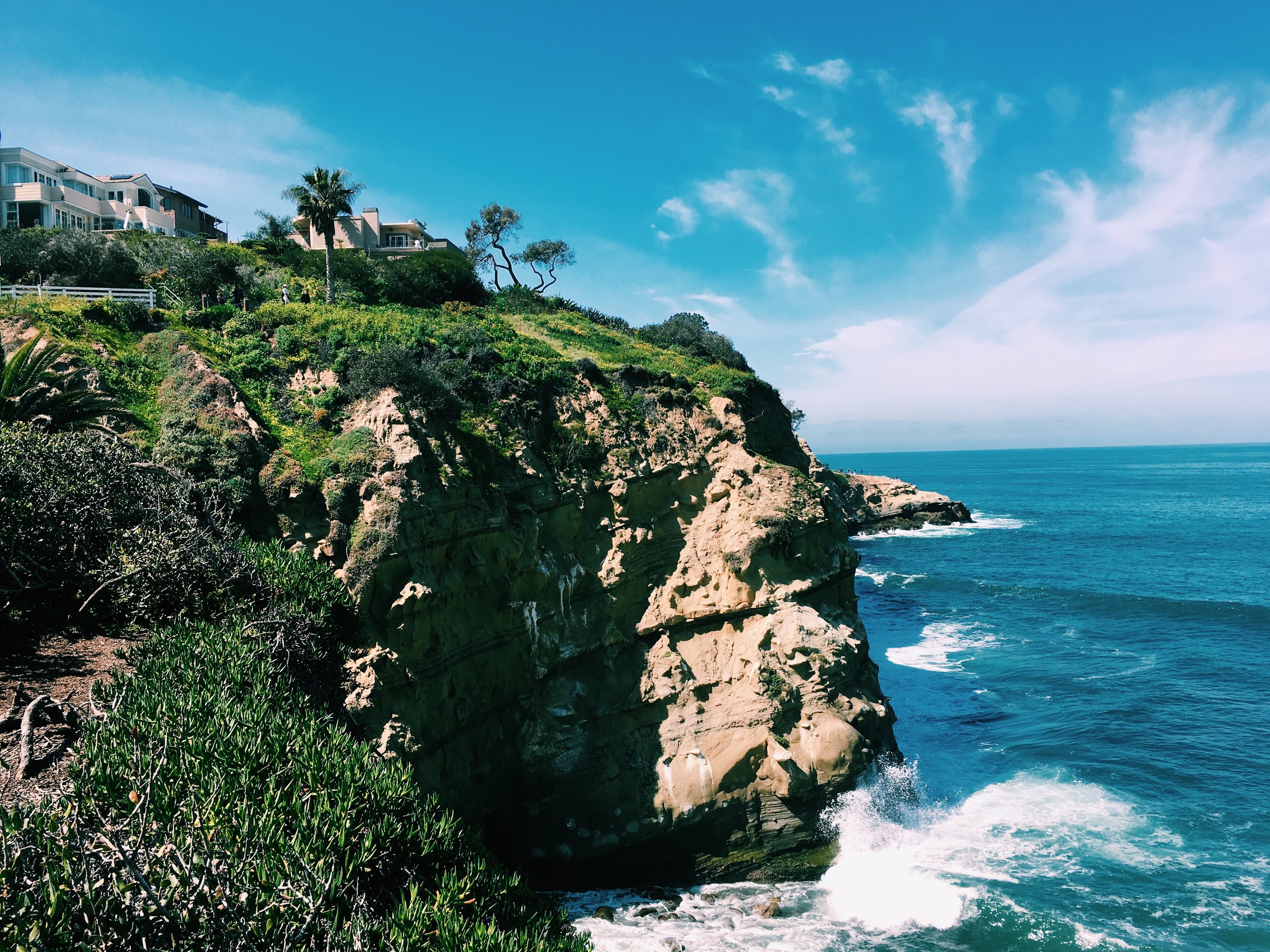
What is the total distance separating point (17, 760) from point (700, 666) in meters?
17.6

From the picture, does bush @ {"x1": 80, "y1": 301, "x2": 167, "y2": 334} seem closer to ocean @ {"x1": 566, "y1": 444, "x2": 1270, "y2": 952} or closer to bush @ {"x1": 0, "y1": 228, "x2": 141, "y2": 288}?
bush @ {"x1": 0, "y1": 228, "x2": 141, "y2": 288}

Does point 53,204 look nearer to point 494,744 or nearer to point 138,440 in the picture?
point 138,440

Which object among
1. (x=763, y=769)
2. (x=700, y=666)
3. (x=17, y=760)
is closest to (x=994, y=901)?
(x=763, y=769)

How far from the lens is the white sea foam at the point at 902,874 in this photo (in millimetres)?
17844

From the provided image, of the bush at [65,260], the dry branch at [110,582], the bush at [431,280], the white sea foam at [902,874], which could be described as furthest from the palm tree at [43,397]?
the bush at [431,280]

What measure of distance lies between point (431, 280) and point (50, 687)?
33369 mm

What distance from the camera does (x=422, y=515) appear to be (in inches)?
768

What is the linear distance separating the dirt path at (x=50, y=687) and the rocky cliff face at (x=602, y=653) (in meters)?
5.64

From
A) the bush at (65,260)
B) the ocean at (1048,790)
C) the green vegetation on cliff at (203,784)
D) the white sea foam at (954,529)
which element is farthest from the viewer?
the white sea foam at (954,529)

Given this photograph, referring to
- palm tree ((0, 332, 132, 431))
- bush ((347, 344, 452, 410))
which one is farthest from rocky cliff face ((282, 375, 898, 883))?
palm tree ((0, 332, 132, 431))

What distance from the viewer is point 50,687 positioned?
435 inches

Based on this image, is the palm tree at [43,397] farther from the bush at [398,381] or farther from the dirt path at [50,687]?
the dirt path at [50,687]

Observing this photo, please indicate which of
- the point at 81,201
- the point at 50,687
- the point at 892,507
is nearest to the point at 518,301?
the point at 81,201

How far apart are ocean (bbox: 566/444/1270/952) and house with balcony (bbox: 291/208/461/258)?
41.4m
